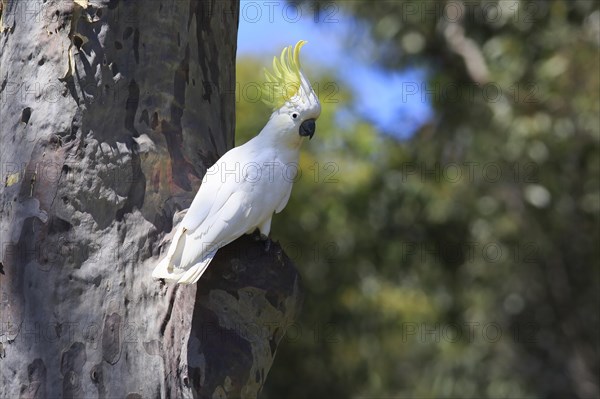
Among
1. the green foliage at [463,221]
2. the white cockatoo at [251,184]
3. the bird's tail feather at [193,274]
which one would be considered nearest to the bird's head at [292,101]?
the white cockatoo at [251,184]

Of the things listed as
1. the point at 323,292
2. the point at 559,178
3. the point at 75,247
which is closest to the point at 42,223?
the point at 75,247

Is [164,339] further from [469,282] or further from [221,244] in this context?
[469,282]

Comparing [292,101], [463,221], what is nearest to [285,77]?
[292,101]

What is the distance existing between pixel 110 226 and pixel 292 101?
0.58 m

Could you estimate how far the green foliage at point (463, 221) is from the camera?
16.6ft

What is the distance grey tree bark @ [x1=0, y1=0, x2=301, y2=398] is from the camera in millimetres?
1818

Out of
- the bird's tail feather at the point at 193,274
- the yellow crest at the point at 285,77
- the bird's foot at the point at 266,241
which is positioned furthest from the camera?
the yellow crest at the point at 285,77

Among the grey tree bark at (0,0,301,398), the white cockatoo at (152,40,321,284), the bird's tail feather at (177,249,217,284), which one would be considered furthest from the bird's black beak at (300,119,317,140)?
the bird's tail feather at (177,249,217,284)

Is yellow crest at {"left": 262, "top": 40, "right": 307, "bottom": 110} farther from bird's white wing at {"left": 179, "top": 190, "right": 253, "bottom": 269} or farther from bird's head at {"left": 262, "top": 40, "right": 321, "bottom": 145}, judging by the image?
bird's white wing at {"left": 179, "top": 190, "right": 253, "bottom": 269}

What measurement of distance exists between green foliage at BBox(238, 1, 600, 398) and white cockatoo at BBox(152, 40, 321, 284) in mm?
2288

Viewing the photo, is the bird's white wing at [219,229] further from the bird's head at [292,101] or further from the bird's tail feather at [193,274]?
the bird's head at [292,101]

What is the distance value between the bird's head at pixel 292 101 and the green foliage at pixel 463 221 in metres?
2.28

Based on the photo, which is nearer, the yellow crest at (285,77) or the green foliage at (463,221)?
the yellow crest at (285,77)

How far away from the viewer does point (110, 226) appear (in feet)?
6.27
